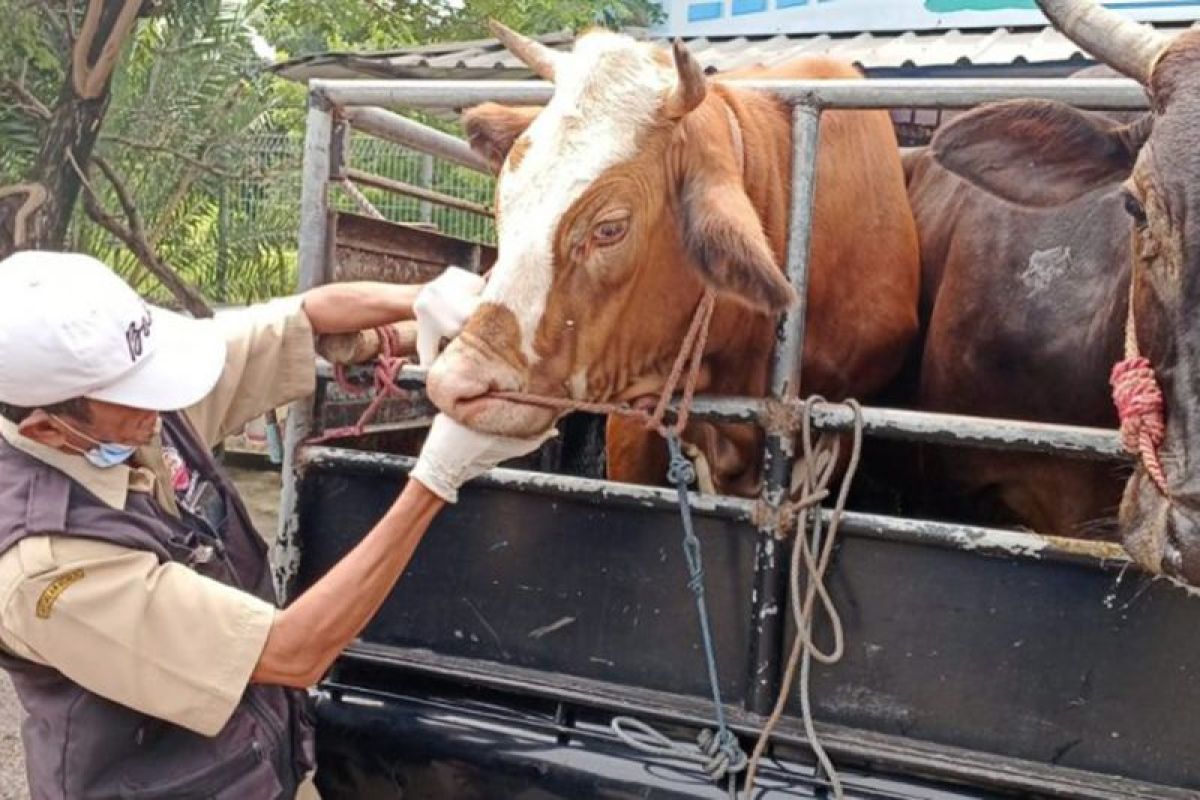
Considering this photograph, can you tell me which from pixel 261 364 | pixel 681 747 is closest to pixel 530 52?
pixel 261 364

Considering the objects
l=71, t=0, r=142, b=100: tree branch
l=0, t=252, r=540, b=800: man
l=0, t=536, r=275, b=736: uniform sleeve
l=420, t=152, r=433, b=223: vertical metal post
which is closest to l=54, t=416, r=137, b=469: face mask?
l=0, t=252, r=540, b=800: man

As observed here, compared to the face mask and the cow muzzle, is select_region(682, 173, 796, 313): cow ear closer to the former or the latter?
the cow muzzle

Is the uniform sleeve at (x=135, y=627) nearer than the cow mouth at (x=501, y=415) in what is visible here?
Yes

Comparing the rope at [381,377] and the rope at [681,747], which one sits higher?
the rope at [381,377]

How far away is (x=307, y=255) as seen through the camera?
8.65 feet

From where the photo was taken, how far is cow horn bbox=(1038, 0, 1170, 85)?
2.19m

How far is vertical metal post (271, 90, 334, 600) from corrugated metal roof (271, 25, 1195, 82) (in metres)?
3.15

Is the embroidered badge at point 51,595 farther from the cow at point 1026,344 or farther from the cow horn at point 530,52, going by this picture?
the cow at point 1026,344

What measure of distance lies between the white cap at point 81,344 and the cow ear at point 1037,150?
1.79 meters

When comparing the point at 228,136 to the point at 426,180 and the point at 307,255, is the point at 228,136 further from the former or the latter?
the point at 307,255

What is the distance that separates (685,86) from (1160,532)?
1077 mm

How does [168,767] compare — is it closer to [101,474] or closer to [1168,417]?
[101,474]

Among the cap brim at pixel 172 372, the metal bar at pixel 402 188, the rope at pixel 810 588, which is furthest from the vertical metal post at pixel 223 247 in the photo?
Result: the rope at pixel 810 588

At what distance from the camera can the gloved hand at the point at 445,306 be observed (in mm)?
2205
